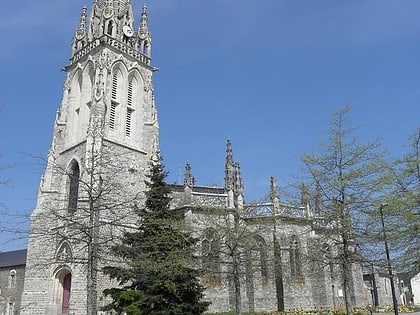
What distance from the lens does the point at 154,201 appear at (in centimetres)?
1778

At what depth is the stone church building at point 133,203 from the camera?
19562 millimetres

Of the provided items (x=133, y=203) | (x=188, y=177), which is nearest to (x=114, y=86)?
(x=188, y=177)

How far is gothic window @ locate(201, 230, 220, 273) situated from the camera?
19.1m

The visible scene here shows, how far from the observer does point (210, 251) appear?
758 inches

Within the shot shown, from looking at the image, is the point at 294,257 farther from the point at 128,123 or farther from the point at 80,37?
the point at 80,37

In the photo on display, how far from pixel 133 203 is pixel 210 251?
17.3 feet

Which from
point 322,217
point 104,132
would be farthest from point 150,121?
point 322,217

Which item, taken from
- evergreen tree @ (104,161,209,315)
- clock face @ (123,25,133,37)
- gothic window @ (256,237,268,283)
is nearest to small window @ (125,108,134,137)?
clock face @ (123,25,133,37)

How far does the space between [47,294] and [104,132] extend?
39.0 ft

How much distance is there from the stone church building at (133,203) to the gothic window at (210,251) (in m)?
0.07

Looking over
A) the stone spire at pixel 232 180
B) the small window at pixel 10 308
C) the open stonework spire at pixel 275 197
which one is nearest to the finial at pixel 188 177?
the stone spire at pixel 232 180

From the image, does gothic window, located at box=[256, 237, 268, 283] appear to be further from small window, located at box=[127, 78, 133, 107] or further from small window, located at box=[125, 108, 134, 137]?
small window, located at box=[127, 78, 133, 107]

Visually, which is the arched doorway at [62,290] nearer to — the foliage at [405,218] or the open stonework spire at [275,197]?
the open stonework spire at [275,197]

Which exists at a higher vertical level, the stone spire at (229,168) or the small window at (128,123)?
the small window at (128,123)
